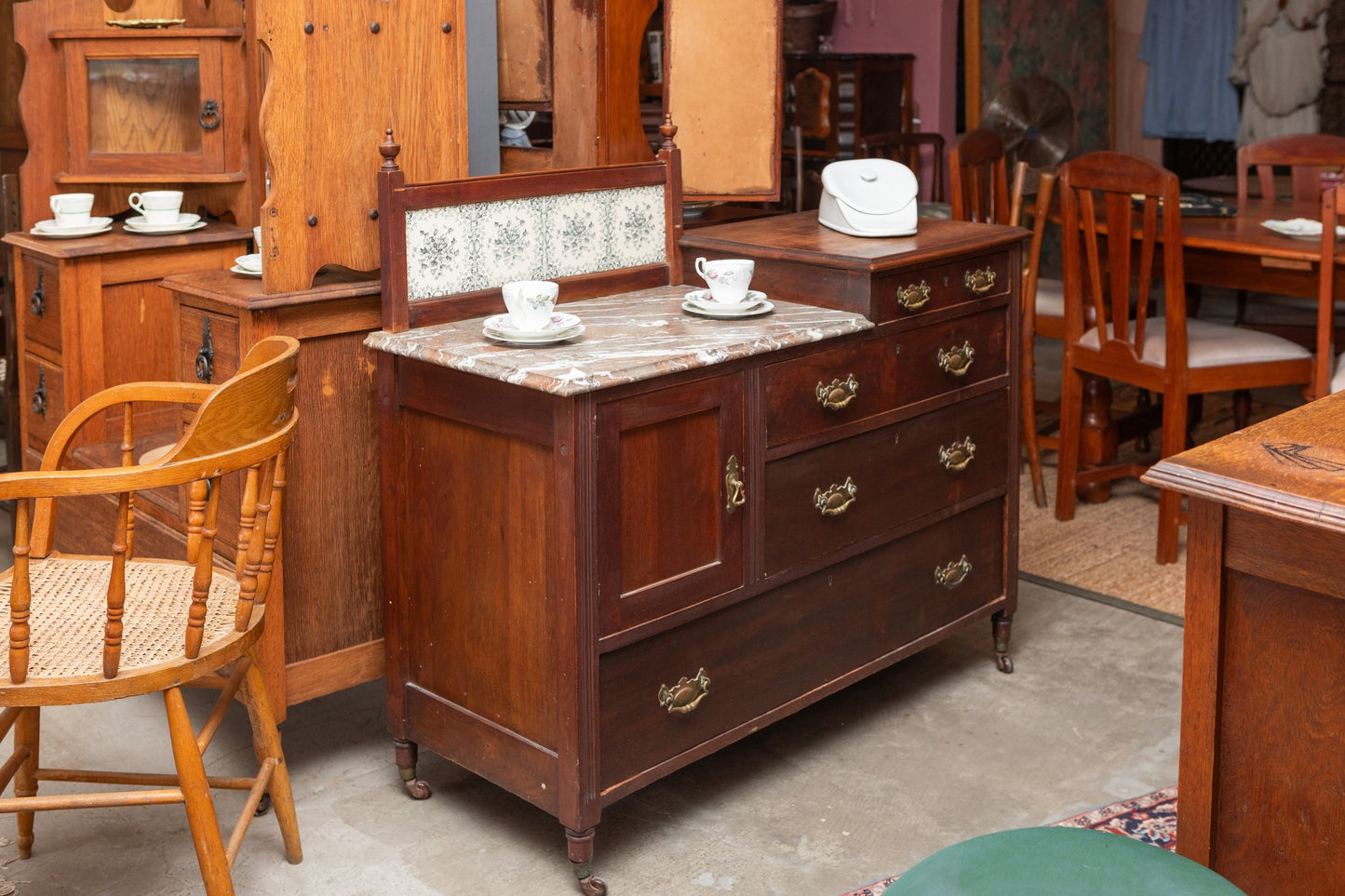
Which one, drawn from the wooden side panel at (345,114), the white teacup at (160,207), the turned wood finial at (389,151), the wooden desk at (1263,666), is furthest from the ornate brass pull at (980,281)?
the white teacup at (160,207)

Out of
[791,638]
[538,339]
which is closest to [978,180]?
[791,638]

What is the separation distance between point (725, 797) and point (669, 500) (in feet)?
2.42

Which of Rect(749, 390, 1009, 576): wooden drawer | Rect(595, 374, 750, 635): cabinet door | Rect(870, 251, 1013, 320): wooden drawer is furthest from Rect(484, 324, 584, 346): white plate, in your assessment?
Rect(870, 251, 1013, 320): wooden drawer

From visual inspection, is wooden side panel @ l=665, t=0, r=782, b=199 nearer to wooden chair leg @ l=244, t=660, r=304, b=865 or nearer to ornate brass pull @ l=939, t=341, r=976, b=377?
ornate brass pull @ l=939, t=341, r=976, b=377

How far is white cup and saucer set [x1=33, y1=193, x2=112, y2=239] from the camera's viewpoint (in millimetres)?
3652

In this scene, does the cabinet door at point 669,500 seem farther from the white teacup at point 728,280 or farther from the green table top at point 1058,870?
the green table top at point 1058,870

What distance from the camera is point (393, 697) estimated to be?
2.96m

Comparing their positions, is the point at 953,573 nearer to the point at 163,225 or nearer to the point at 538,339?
the point at 538,339

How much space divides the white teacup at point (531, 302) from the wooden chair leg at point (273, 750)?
792 millimetres

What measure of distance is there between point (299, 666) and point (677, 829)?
33.3 inches

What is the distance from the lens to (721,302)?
9.55ft

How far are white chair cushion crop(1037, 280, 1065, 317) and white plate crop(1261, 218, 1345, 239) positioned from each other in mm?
716

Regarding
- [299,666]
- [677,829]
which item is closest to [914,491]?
[677,829]

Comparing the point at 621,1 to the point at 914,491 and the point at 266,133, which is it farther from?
the point at 914,491
